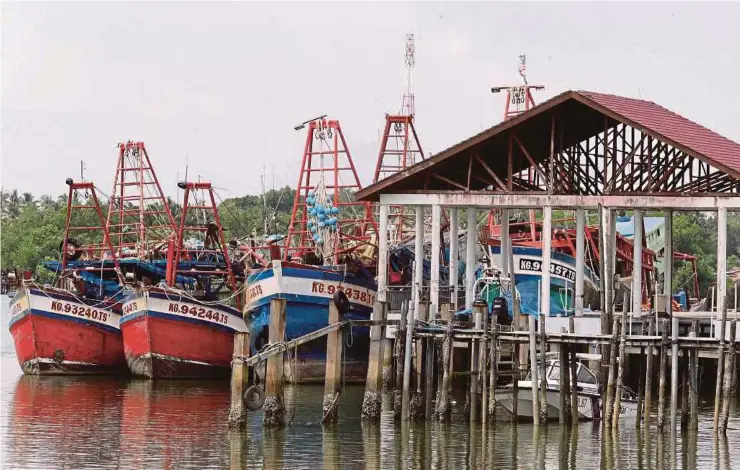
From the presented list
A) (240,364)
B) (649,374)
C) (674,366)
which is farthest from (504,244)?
(240,364)

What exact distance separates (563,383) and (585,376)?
3878 mm

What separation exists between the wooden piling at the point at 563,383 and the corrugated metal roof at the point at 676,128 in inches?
239

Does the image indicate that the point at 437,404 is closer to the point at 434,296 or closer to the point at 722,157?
the point at 434,296

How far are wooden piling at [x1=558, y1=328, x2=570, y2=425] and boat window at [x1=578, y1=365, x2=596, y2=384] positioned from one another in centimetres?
295

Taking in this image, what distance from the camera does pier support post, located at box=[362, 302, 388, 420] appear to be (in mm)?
35562

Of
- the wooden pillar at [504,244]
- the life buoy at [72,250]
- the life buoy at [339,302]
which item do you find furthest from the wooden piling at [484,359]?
the life buoy at [72,250]

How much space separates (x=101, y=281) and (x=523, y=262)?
53.9 ft

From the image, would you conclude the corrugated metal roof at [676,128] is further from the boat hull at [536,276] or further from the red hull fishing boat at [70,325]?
the red hull fishing boat at [70,325]

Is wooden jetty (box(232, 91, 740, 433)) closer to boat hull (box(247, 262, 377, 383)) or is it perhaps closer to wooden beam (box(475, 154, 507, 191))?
wooden beam (box(475, 154, 507, 191))

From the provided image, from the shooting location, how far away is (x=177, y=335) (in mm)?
51750

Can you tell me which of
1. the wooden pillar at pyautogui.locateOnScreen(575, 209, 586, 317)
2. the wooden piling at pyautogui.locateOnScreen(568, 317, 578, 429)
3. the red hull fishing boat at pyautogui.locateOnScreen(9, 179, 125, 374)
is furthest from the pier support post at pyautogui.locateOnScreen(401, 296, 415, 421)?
the red hull fishing boat at pyautogui.locateOnScreen(9, 179, 125, 374)

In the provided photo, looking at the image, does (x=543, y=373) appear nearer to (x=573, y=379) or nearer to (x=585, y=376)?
(x=573, y=379)

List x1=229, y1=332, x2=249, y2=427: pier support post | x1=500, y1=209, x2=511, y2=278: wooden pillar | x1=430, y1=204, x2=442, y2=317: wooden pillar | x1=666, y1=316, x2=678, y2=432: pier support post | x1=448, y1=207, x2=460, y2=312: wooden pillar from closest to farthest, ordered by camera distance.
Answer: x1=666, y1=316, x2=678, y2=432: pier support post, x1=229, y1=332, x2=249, y2=427: pier support post, x1=430, y1=204, x2=442, y2=317: wooden pillar, x1=448, y1=207, x2=460, y2=312: wooden pillar, x1=500, y1=209, x2=511, y2=278: wooden pillar

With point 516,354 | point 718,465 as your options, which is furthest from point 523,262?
point 718,465
